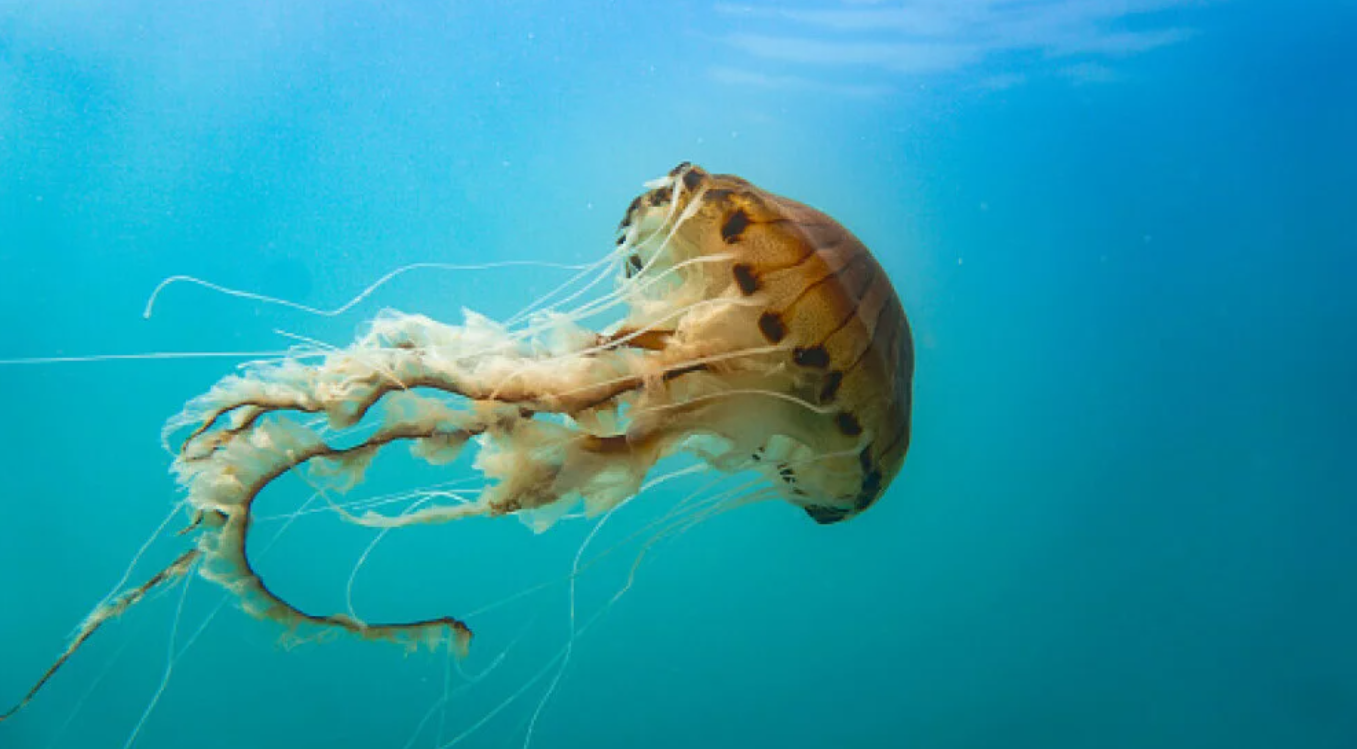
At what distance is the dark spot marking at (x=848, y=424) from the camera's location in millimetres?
2537

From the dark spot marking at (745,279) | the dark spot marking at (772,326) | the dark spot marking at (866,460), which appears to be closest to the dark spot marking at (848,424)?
the dark spot marking at (866,460)

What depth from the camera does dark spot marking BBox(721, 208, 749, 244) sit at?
2.38 meters

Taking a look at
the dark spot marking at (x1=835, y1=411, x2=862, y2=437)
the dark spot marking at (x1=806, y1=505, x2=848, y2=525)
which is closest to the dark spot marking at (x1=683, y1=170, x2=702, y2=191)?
the dark spot marking at (x1=835, y1=411, x2=862, y2=437)

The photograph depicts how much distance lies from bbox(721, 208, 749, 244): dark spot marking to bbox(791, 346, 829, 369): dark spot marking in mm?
387

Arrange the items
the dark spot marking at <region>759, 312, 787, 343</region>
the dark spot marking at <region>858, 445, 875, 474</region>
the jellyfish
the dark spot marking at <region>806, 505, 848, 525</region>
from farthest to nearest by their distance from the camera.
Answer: the dark spot marking at <region>806, 505, 848, 525</region>
the dark spot marking at <region>858, 445, 875, 474</region>
the dark spot marking at <region>759, 312, 787, 343</region>
the jellyfish

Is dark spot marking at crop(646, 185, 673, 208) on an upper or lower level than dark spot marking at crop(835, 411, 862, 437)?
upper

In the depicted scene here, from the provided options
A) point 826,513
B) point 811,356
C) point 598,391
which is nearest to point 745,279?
point 811,356

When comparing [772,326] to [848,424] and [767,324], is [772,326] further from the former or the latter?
[848,424]

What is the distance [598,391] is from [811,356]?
653 millimetres

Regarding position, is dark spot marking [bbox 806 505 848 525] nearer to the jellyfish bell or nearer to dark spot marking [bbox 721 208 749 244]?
the jellyfish bell

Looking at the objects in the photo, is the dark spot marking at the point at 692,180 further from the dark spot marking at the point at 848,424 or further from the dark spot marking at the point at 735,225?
the dark spot marking at the point at 848,424

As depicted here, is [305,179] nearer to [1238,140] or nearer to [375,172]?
[375,172]

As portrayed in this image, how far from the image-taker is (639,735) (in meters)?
9.65

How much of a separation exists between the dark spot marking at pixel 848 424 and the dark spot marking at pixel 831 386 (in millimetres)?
88
